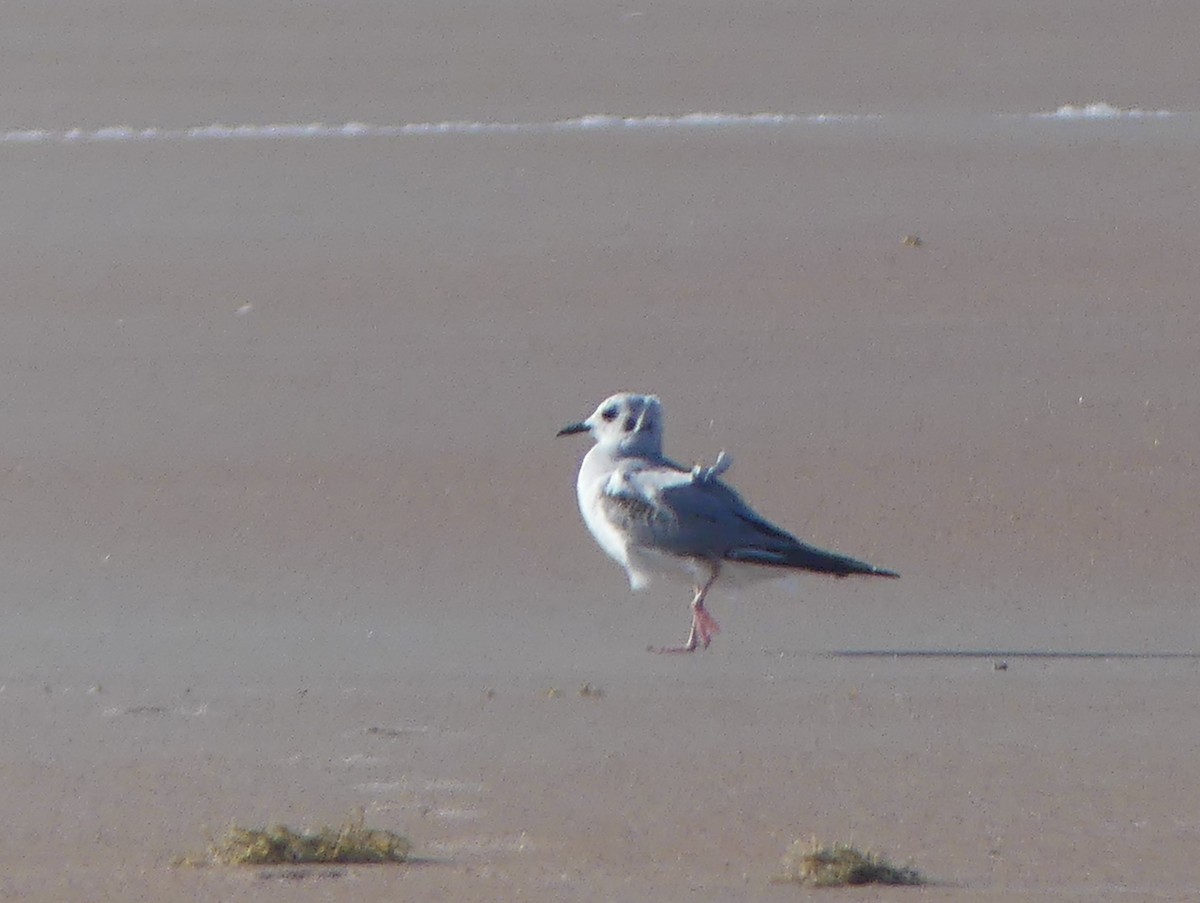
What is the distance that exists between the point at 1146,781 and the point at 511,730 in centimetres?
163

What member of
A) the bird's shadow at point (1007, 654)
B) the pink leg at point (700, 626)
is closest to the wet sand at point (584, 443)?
the bird's shadow at point (1007, 654)

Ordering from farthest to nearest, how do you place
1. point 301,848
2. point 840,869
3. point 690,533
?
1. point 690,533
2. point 301,848
3. point 840,869

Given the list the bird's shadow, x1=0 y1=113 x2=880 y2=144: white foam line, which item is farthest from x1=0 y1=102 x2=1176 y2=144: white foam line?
the bird's shadow

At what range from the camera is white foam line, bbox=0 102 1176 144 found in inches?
573

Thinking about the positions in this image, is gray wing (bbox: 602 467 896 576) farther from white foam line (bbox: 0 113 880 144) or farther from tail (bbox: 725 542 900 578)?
white foam line (bbox: 0 113 880 144)

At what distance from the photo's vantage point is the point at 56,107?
1559 centimetres

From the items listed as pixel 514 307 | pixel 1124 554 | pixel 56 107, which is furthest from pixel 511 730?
pixel 56 107

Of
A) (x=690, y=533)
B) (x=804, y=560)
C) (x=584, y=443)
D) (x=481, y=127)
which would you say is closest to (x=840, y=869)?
(x=804, y=560)

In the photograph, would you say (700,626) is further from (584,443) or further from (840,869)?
(840,869)

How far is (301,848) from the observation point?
480cm

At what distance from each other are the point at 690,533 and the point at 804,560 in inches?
16.1

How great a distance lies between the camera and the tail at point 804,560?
7.51 metres

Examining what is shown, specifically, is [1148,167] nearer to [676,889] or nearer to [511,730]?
[511,730]

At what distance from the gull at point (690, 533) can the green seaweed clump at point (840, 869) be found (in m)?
2.74
